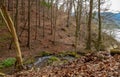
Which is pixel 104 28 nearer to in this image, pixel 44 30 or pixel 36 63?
pixel 44 30

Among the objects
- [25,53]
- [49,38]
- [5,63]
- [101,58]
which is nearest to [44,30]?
[49,38]

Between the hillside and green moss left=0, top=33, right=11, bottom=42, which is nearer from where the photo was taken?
the hillside

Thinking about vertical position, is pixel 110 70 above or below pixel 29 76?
above

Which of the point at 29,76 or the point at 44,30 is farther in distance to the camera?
the point at 44,30

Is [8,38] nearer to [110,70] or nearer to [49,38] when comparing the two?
[49,38]

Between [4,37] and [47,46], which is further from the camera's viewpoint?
[4,37]

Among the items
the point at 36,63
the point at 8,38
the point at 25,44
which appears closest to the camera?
the point at 36,63

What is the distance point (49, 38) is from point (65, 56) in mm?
17239

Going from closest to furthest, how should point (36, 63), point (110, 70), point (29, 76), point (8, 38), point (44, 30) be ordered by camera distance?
point (110, 70), point (29, 76), point (36, 63), point (8, 38), point (44, 30)

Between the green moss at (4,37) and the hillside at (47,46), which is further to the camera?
the green moss at (4,37)

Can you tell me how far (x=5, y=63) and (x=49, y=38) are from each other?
1686 centimetres

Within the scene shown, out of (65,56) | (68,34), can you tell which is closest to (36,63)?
(65,56)

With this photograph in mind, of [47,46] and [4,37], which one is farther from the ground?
[4,37]

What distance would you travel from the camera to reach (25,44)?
34.7 metres
